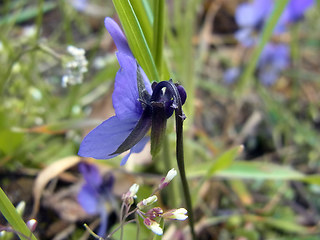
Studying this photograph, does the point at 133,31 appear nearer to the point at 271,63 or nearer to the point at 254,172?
the point at 254,172

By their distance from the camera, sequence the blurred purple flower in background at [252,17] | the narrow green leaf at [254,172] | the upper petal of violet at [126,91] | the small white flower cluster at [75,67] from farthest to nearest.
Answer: the blurred purple flower in background at [252,17] < the narrow green leaf at [254,172] < the small white flower cluster at [75,67] < the upper petal of violet at [126,91]

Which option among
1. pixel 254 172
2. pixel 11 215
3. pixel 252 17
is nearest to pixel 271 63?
pixel 252 17

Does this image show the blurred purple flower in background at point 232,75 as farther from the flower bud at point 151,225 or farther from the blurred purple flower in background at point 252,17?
the flower bud at point 151,225

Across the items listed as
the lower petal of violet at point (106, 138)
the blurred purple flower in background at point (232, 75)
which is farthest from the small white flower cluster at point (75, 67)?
the blurred purple flower in background at point (232, 75)

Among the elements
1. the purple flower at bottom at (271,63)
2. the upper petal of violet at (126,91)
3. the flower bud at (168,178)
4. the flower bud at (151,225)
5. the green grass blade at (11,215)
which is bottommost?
the purple flower at bottom at (271,63)

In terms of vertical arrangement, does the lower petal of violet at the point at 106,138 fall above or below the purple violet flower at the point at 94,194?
above

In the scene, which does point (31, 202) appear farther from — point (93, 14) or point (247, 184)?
point (93, 14)

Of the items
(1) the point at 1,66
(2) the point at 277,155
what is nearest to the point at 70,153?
(1) the point at 1,66
